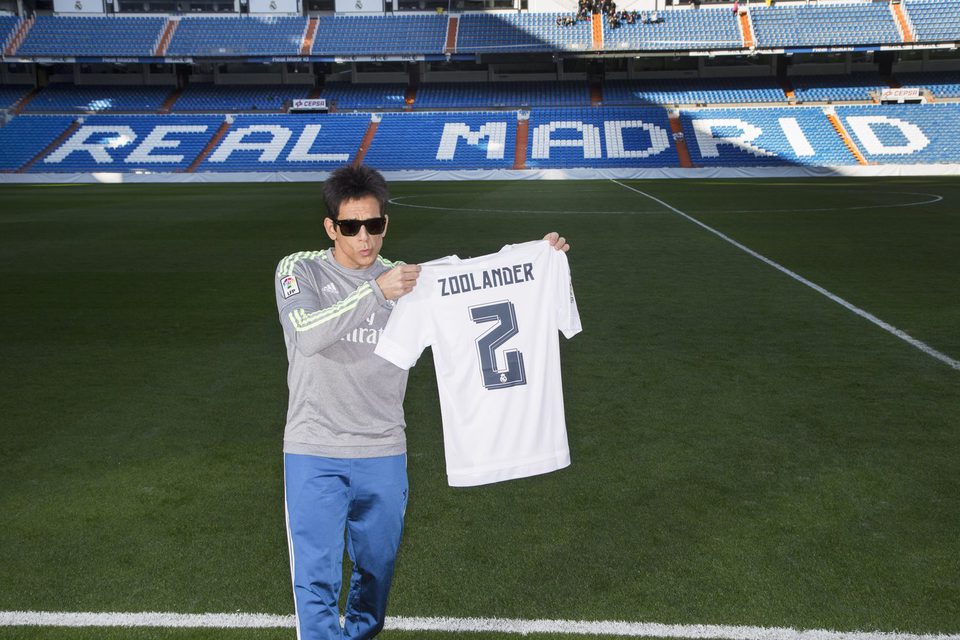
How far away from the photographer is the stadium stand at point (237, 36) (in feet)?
164

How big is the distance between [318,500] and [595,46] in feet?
159

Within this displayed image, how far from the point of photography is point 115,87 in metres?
52.5

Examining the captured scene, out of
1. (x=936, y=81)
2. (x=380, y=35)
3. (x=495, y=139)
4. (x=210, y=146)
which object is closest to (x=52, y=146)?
(x=210, y=146)

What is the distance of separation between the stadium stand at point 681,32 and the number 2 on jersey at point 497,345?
47271mm

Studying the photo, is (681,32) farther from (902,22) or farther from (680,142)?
(902,22)

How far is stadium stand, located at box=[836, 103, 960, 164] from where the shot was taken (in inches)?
1566

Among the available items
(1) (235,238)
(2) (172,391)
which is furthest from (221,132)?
(2) (172,391)

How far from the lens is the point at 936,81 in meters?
47.1

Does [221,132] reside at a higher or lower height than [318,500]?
higher

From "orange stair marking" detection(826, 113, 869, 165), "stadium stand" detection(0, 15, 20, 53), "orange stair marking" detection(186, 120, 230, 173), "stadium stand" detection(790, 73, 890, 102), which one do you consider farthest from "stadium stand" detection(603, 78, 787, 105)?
"stadium stand" detection(0, 15, 20, 53)

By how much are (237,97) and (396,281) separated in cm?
5201

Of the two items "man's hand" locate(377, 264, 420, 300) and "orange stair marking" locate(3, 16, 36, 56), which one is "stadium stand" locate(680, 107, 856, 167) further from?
"man's hand" locate(377, 264, 420, 300)

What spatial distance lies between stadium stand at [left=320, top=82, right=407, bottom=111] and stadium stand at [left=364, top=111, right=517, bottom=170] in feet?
7.56

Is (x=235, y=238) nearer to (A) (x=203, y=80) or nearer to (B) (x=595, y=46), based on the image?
(B) (x=595, y=46)
